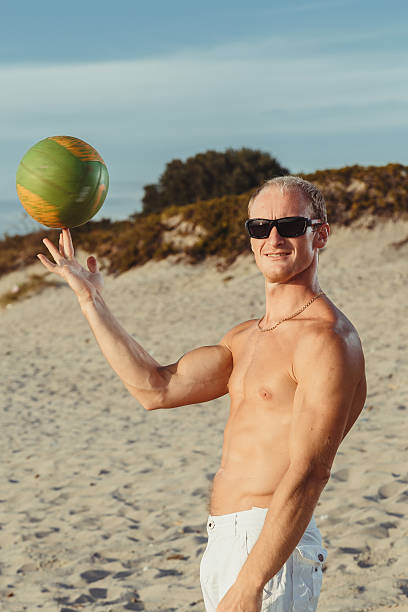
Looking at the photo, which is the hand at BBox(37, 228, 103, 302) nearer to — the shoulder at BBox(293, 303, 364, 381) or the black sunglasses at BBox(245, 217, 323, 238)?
the black sunglasses at BBox(245, 217, 323, 238)

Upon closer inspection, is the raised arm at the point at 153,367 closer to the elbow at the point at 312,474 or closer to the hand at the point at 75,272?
the hand at the point at 75,272

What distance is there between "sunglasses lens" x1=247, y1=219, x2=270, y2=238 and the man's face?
16 millimetres

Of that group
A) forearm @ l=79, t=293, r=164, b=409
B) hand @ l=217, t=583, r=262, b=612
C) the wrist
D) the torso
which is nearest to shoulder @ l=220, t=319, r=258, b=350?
the torso

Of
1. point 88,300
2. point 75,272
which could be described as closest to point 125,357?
point 88,300

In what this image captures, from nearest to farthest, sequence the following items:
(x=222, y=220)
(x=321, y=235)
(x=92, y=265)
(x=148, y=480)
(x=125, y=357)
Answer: (x=321, y=235) → (x=125, y=357) → (x=92, y=265) → (x=148, y=480) → (x=222, y=220)

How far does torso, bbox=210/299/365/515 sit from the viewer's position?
2.10 metres

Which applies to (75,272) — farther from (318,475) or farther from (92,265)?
(318,475)

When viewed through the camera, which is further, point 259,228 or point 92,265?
point 92,265

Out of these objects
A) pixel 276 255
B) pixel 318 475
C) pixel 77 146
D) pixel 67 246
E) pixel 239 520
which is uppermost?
pixel 77 146

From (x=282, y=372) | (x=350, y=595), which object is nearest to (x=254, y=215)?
(x=282, y=372)

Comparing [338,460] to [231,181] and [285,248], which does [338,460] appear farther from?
[231,181]

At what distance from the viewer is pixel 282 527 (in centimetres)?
186

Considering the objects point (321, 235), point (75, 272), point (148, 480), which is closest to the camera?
point (321, 235)

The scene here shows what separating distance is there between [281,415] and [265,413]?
62 mm
